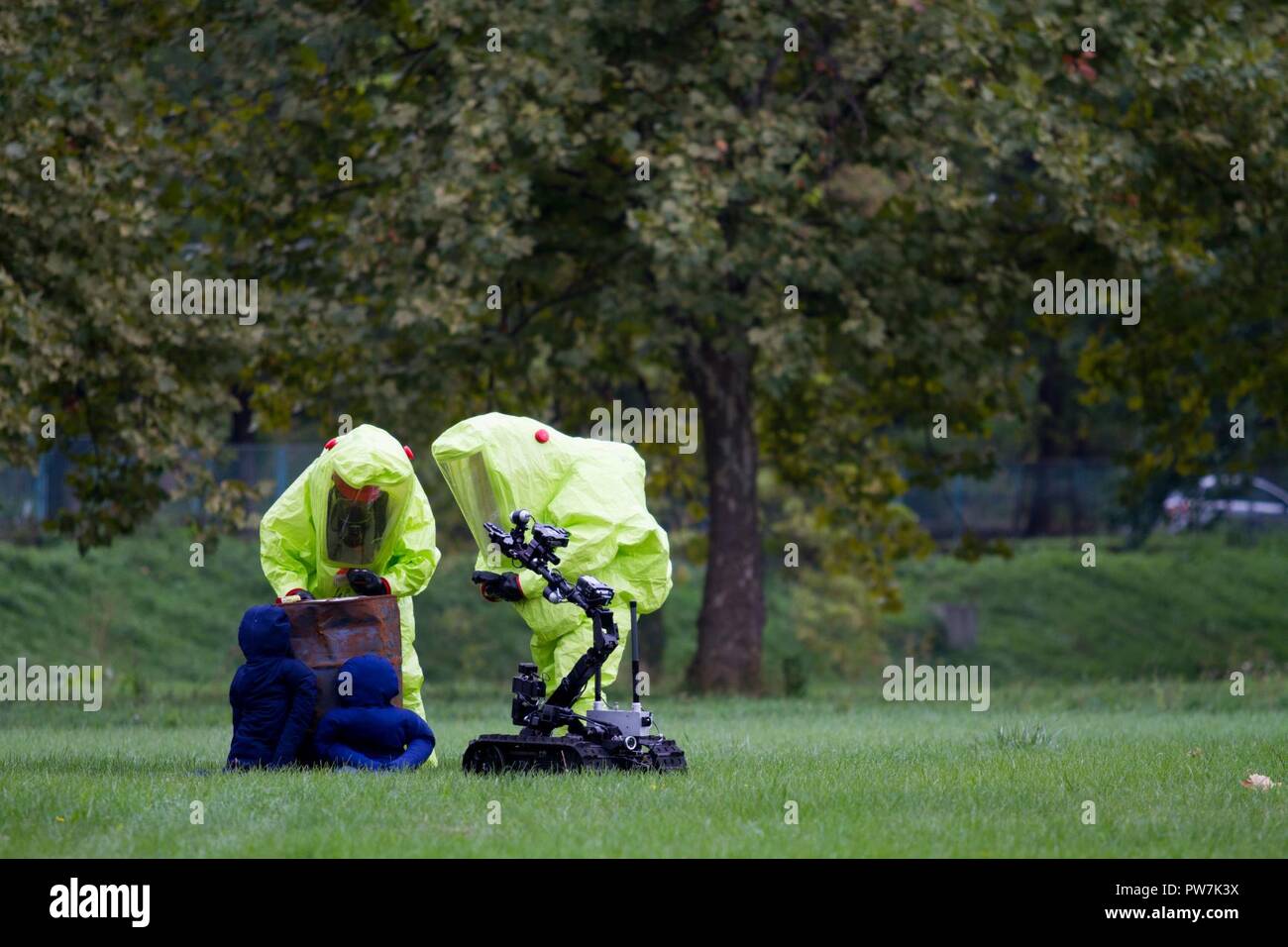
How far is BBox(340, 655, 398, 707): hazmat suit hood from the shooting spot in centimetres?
1070

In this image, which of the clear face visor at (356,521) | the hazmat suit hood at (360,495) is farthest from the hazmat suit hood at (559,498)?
the clear face visor at (356,521)

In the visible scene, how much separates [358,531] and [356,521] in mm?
72

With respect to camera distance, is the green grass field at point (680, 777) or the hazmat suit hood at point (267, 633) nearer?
the green grass field at point (680, 777)

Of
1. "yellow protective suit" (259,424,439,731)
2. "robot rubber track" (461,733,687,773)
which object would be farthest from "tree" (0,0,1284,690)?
"robot rubber track" (461,733,687,773)

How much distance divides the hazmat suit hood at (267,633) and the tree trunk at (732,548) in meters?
12.0

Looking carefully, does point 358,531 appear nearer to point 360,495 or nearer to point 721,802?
point 360,495

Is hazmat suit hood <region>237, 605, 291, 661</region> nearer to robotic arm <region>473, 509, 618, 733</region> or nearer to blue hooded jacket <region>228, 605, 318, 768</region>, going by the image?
blue hooded jacket <region>228, 605, 318, 768</region>

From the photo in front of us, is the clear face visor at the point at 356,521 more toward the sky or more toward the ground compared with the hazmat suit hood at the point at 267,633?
more toward the sky

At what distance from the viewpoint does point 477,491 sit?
11.0m

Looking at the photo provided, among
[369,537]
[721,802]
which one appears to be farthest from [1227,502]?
[721,802]

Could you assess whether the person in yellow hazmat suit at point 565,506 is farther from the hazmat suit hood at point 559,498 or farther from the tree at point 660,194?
the tree at point 660,194

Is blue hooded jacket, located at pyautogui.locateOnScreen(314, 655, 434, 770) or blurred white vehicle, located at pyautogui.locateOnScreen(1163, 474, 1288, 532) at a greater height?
blurred white vehicle, located at pyautogui.locateOnScreen(1163, 474, 1288, 532)

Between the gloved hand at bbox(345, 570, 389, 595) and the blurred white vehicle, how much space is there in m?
21.0

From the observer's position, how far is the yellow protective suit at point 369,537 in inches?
442
